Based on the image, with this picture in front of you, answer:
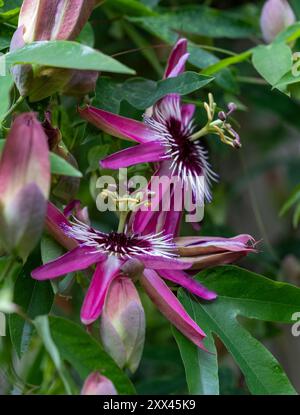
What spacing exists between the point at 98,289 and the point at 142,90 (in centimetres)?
30

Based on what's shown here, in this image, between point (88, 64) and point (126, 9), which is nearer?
point (88, 64)

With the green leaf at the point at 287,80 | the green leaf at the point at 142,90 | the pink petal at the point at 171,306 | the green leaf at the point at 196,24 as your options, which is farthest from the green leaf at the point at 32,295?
the green leaf at the point at 196,24

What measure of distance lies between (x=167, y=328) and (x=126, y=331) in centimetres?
98

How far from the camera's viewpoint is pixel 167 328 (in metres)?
1.67

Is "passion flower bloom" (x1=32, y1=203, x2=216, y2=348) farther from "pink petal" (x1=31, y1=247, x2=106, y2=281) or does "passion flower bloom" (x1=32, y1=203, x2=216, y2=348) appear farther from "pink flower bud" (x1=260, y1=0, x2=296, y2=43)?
"pink flower bud" (x1=260, y1=0, x2=296, y2=43)

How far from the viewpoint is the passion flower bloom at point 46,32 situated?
2.37 feet

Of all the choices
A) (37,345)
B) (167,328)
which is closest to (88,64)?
(37,345)

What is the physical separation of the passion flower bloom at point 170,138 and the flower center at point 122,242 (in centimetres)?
2

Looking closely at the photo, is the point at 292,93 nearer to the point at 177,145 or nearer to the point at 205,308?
the point at 177,145

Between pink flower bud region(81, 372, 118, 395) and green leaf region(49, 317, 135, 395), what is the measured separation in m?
0.03

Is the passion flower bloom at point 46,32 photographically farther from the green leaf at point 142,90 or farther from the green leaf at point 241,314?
the green leaf at point 241,314

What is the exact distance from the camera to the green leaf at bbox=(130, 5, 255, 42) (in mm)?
1115

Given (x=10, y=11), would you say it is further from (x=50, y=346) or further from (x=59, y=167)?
(x=50, y=346)

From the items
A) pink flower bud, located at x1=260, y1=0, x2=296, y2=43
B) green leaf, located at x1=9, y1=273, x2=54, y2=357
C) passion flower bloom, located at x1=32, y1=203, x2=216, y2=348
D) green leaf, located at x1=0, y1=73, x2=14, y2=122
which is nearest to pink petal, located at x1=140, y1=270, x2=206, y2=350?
passion flower bloom, located at x1=32, y1=203, x2=216, y2=348
